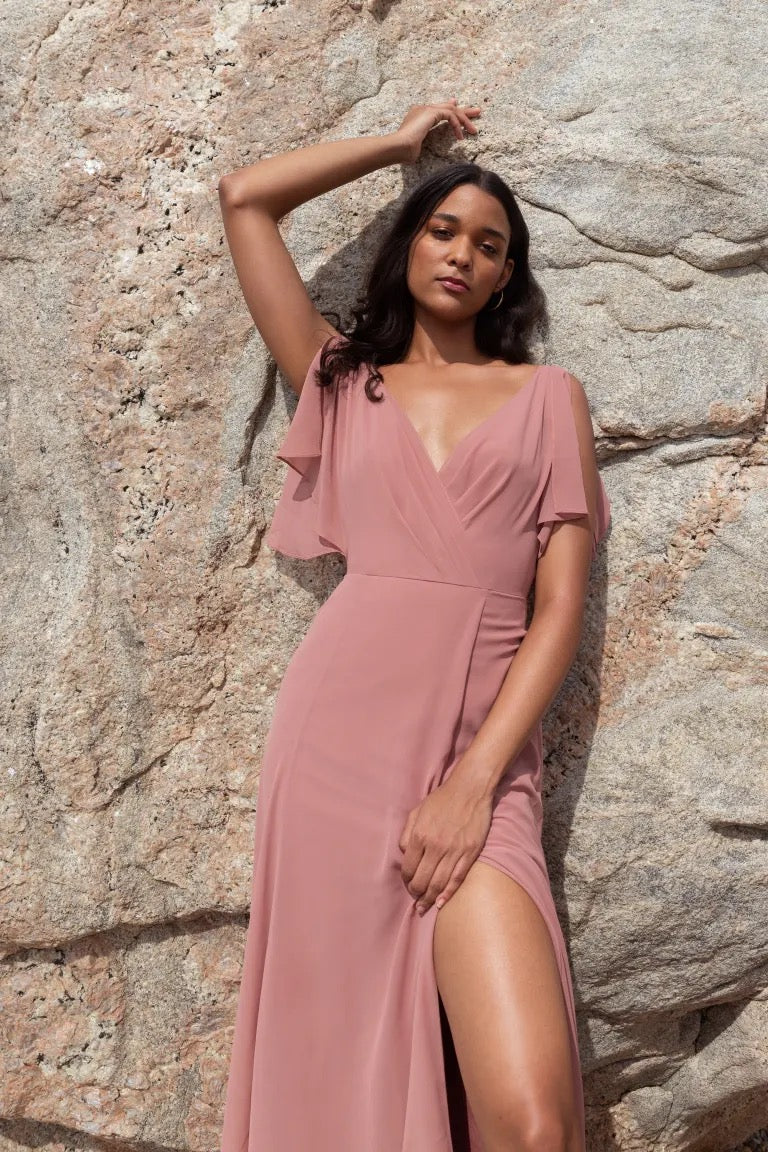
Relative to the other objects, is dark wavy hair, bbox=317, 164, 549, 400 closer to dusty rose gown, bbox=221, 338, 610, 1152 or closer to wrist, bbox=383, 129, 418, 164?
wrist, bbox=383, 129, 418, 164

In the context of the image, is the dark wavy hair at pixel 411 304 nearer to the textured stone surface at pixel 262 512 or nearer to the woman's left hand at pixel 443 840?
the textured stone surface at pixel 262 512

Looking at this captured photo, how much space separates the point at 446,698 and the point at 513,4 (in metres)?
2.23

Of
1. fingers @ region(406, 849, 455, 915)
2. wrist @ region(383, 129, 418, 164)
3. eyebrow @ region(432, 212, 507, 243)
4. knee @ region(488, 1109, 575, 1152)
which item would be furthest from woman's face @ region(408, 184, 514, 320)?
knee @ region(488, 1109, 575, 1152)

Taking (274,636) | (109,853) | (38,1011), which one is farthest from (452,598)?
(38,1011)

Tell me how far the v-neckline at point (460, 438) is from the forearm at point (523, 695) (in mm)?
469

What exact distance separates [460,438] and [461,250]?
0.55m

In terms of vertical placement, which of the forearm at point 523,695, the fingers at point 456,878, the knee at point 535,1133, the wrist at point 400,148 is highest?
the wrist at point 400,148

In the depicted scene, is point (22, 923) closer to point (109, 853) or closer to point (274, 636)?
point (109, 853)

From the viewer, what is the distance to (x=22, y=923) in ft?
11.0

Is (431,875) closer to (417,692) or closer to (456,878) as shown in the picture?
(456,878)

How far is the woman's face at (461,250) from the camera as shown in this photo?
3.18m

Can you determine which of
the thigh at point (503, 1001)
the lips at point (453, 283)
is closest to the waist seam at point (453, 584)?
the thigh at point (503, 1001)

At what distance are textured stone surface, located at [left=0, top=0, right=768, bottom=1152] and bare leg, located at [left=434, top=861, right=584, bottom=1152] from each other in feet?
2.46

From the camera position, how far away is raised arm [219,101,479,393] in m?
3.18
